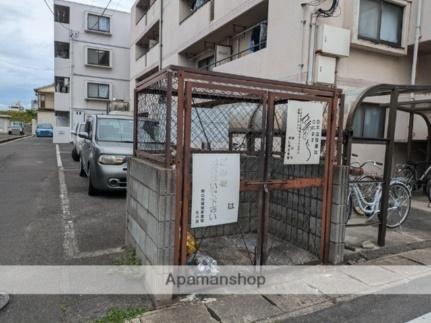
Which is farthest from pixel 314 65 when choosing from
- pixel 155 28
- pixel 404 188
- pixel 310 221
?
pixel 155 28

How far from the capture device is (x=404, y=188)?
219 inches

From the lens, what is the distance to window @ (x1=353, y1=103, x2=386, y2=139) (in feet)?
27.2

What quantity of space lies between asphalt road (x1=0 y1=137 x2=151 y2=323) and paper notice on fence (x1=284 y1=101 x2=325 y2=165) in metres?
2.05

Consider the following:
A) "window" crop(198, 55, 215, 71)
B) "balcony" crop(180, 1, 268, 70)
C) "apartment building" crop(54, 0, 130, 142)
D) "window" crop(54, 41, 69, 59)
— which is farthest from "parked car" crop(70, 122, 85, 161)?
"window" crop(54, 41, 69, 59)

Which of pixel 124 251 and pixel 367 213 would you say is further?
pixel 367 213

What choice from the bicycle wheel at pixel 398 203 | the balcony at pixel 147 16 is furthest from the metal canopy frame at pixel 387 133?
the balcony at pixel 147 16

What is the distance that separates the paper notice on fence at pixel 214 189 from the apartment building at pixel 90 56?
22.0 m

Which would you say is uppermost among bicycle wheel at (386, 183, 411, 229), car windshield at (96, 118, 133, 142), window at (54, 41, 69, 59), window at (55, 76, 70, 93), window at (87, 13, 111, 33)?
window at (87, 13, 111, 33)

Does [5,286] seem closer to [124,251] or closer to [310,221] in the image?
[124,251]

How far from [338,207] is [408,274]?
1.00 m

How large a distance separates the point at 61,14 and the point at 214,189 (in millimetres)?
27760

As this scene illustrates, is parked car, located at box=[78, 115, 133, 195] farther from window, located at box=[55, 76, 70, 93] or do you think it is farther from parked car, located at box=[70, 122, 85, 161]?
window, located at box=[55, 76, 70, 93]

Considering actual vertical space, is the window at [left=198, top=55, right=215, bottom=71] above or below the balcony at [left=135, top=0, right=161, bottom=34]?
below

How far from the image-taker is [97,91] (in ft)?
82.1
